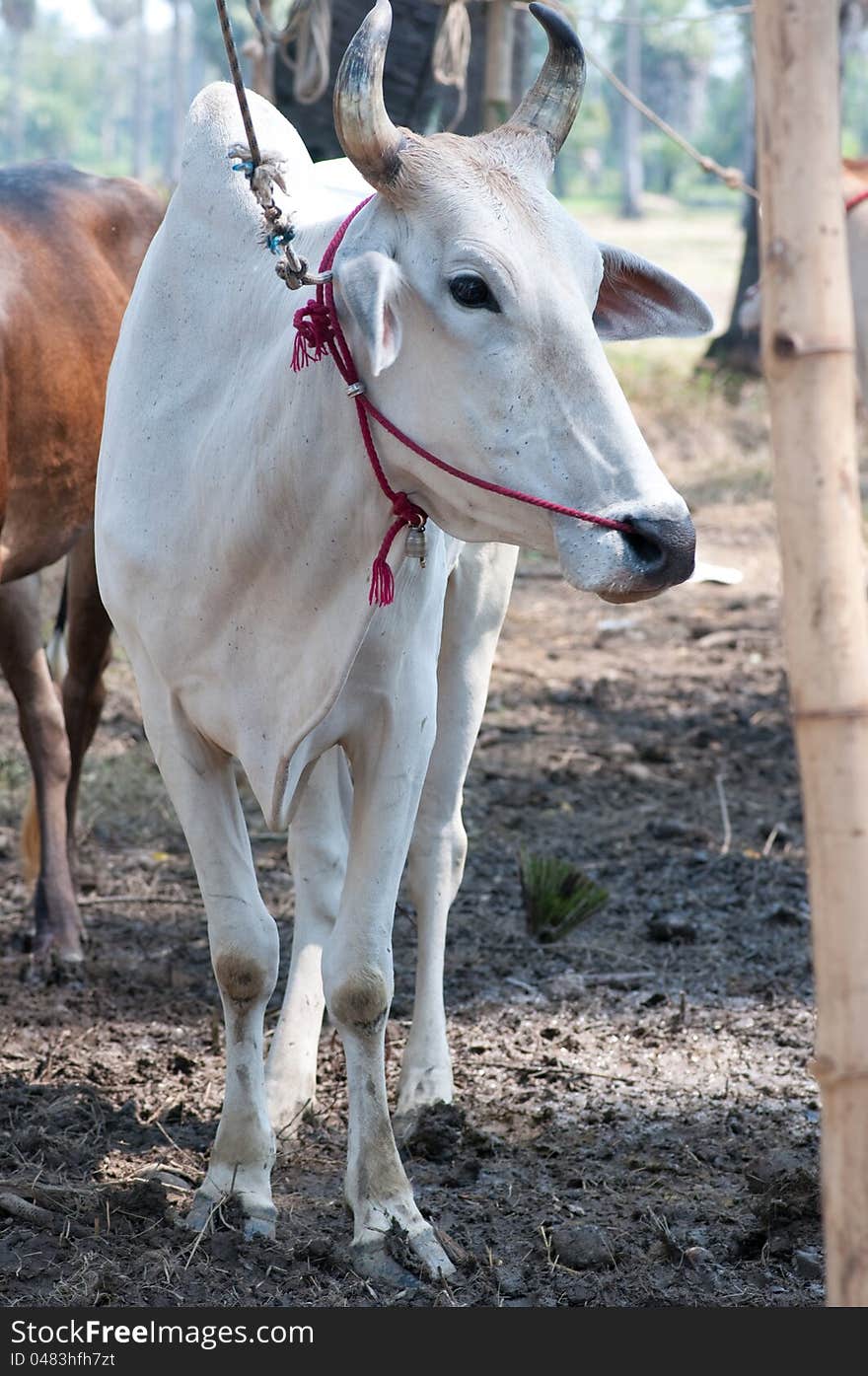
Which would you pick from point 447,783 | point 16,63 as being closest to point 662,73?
point 16,63

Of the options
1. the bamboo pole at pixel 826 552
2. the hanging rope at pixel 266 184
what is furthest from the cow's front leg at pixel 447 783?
the bamboo pole at pixel 826 552

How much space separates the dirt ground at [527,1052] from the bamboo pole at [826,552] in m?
0.95

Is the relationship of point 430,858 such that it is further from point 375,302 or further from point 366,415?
point 375,302

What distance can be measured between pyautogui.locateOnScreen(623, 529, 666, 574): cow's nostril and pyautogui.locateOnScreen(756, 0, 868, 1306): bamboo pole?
430mm

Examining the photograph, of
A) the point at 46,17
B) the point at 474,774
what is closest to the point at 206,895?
the point at 474,774

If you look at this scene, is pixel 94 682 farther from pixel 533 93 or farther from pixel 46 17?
pixel 46 17

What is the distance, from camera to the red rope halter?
2.24 m

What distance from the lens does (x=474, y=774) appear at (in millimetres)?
5402

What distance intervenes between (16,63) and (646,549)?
64.0m

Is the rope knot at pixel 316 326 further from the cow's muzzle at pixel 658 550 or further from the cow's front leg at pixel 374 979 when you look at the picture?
the cow's front leg at pixel 374 979

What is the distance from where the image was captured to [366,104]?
2188mm

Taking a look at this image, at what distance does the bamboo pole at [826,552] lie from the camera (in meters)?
1.65

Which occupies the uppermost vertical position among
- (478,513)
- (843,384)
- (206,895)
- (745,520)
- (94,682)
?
(745,520)

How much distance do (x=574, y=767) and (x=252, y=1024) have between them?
2764 mm
